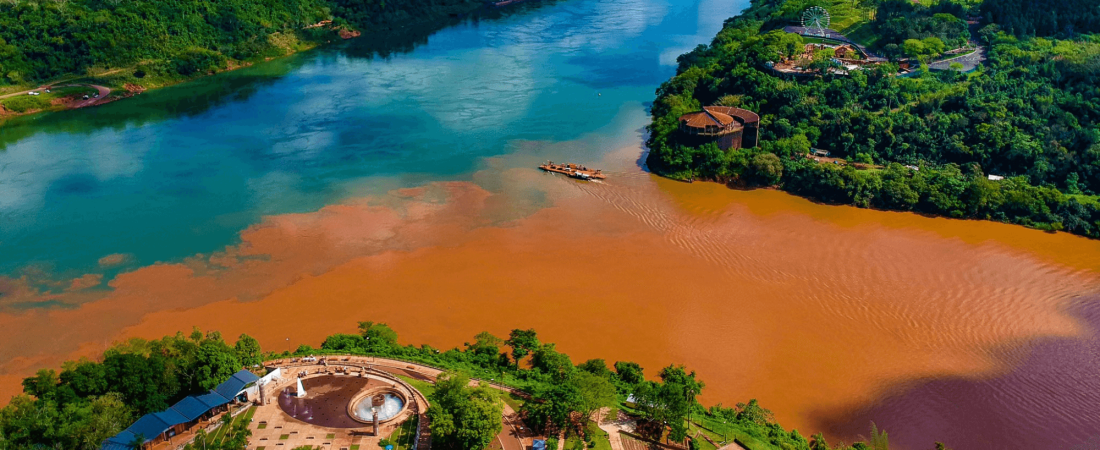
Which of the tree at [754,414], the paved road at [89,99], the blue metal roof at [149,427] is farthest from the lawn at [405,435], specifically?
the paved road at [89,99]

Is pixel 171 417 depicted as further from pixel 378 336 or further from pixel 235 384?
pixel 378 336

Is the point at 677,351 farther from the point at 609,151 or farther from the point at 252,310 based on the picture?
the point at 609,151

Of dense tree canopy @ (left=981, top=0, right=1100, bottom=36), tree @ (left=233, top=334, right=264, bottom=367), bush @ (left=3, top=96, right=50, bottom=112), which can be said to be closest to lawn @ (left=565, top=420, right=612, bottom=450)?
tree @ (left=233, top=334, right=264, bottom=367)

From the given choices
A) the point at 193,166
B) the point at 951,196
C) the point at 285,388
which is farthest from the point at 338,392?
the point at 951,196

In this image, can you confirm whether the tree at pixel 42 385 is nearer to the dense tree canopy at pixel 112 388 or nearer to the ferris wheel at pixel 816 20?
the dense tree canopy at pixel 112 388

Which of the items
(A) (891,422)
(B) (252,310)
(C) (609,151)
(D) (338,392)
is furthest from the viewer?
(C) (609,151)

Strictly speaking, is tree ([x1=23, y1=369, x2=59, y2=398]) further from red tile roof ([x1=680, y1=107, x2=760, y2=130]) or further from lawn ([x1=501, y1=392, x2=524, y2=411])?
red tile roof ([x1=680, y1=107, x2=760, y2=130])
